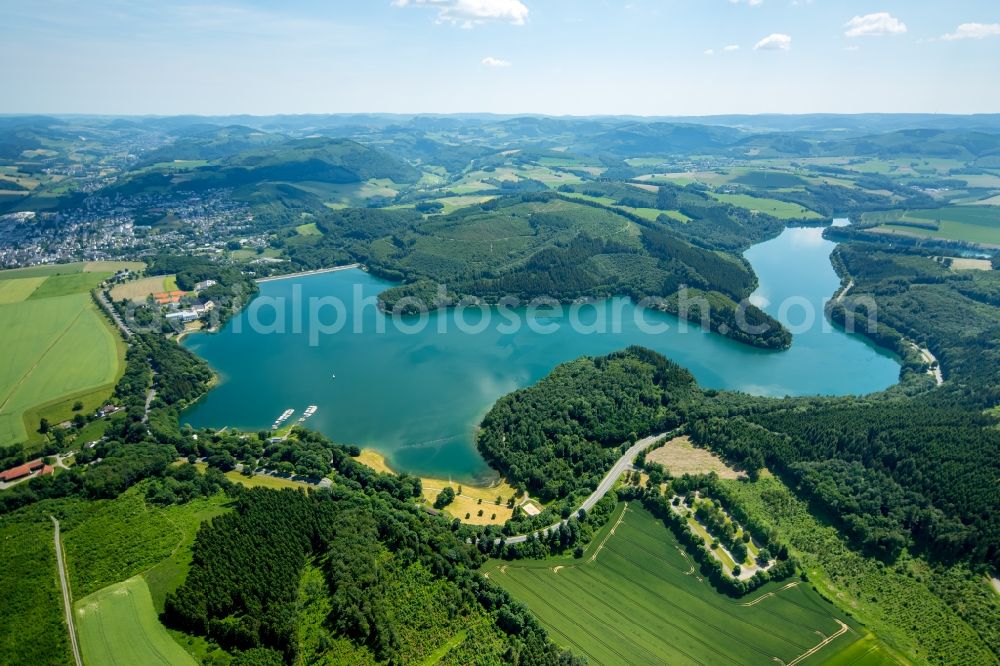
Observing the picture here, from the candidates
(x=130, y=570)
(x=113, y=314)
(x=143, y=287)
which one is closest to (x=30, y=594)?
(x=130, y=570)

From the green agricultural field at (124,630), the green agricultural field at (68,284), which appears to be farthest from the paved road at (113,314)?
the green agricultural field at (124,630)

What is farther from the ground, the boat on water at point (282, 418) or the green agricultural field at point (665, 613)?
the boat on water at point (282, 418)

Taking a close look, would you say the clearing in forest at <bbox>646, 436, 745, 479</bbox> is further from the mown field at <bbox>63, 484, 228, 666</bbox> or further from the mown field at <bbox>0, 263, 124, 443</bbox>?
the mown field at <bbox>0, 263, 124, 443</bbox>

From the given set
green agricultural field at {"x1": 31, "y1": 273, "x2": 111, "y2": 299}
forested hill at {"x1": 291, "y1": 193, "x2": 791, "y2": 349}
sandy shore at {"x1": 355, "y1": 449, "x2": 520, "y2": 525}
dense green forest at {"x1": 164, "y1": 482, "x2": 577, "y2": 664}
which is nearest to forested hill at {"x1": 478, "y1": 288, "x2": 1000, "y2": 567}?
sandy shore at {"x1": 355, "y1": 449, "x2": 520, "y2": 525}

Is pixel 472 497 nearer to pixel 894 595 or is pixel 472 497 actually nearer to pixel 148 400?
pixel 894 595

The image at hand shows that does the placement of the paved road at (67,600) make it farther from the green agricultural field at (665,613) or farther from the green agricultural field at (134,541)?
the green agricultural field at (665,613)

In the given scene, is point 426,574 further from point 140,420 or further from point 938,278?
point 938,278

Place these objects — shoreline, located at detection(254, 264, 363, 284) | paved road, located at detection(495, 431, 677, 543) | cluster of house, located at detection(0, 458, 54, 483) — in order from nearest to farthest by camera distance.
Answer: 1. paved road, located at detection(495, 431, 677, 543)
2. cluster of house, located at detection(0, 458, 54, 483)
3. shoreline, located at detection(254, 264, 363, 284)
